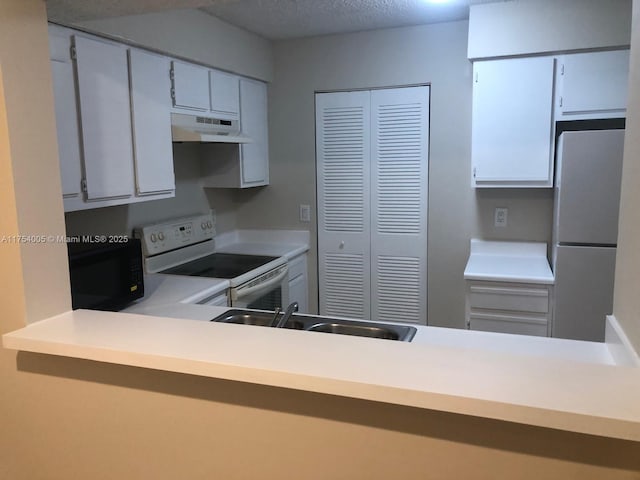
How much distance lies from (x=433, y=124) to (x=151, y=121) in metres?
1.90

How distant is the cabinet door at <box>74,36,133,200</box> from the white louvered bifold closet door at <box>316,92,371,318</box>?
1710 millimetres

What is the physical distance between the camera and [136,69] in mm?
2535

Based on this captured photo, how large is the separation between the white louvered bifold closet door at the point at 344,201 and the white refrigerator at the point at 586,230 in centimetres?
140

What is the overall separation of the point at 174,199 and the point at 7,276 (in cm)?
203

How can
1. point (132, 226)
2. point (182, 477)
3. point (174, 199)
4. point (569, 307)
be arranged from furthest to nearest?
point (174, 199) → point (132, 226) → point (569, 307) → point (182, 477)

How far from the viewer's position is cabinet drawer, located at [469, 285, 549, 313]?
2.91m

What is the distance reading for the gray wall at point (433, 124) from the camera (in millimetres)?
3449

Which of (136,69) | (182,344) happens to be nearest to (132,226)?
(136,69)

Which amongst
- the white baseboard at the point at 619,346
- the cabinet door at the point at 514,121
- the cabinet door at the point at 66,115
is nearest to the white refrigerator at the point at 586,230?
the cabinet door at the point at 514,121

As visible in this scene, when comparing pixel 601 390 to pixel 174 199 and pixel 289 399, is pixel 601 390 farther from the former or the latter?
pixel 174 199

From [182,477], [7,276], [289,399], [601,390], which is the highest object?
[7,276]

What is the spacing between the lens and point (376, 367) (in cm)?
111

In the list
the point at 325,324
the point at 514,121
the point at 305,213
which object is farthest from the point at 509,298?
the point at 305,213

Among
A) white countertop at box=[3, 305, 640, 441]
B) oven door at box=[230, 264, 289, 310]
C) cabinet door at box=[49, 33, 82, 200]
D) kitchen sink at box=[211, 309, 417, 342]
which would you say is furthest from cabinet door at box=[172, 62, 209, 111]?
white countertop at box=[3, 305, 640, 441]
